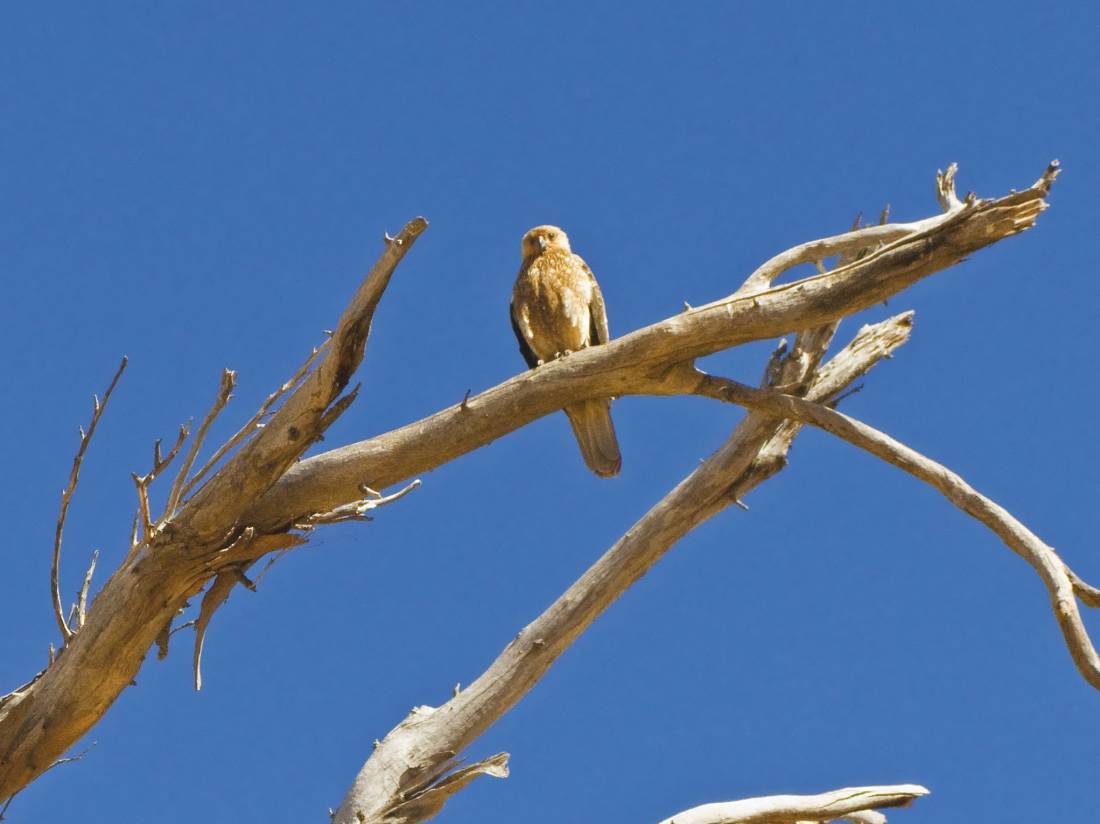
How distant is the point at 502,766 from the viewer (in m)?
5.07

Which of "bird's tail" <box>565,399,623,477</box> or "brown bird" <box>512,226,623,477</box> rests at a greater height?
"brown bird" <box>512,226,623,477</box>

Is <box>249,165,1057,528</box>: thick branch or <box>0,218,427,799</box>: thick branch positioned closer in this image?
<box>249,165,1057,528</box>: thick branch

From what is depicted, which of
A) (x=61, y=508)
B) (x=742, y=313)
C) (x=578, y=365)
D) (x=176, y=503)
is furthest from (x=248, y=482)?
(x=742, y=313)

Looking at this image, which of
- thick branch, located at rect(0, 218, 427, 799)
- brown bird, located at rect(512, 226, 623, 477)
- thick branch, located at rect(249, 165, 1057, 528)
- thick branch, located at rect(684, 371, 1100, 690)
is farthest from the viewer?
brown bird, located at rect(512, 226, 623, 477)

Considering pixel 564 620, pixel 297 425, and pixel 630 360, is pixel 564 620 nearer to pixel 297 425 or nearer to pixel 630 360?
pixel 630 360

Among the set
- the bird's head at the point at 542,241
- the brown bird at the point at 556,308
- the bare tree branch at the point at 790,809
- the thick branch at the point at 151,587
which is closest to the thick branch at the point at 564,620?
the bare tree branch at the point at 790,809

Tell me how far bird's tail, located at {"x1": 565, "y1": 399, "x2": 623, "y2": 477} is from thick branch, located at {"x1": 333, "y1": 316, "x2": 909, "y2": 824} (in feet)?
1.03

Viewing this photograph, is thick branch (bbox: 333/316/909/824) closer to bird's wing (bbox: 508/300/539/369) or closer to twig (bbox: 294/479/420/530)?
twig (bbox: 294/479/420/530)

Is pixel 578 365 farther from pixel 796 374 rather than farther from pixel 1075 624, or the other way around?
pixel 1075 624

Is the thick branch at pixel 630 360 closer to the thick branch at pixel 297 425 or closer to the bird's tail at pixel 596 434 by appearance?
the thick branch at pixel 297 425

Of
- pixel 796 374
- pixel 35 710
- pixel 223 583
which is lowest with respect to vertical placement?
pixel 35 710

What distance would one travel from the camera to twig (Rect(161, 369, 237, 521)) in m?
4.39

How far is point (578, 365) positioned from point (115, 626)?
1795 mm

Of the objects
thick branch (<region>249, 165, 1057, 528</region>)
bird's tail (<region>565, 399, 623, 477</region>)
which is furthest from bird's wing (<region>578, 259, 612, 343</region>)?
thick branch (<region>249, 165, 1057, 528</region>)
